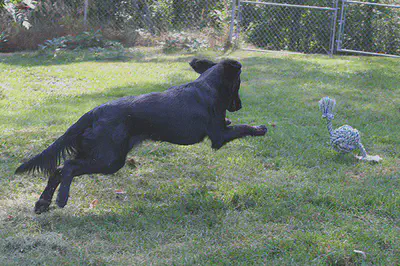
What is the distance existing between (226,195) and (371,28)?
935 centimetres

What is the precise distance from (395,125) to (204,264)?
4470 millimetres

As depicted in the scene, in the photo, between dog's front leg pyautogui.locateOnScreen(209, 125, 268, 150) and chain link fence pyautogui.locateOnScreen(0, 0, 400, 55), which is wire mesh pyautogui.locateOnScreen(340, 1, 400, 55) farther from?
dog's front leg pyautogui.locateOnScreen(209, 125, 268, 150)

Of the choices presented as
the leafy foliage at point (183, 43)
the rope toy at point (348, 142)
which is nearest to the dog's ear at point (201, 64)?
the rope toy at point (348, 142)

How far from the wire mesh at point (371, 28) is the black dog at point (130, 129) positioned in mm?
8297

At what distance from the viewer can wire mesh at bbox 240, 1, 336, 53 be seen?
483 inches

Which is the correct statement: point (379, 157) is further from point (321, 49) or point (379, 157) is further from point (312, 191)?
point (321, 49)

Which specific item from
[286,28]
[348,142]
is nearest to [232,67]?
[348,142]

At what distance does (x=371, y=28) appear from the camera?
11.9 metres

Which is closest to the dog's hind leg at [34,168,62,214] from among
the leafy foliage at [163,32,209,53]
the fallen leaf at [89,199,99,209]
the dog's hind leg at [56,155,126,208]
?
the dog's hind leg at [56,155,126,208]

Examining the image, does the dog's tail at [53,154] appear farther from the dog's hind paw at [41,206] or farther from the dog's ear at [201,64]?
the dog's ear at [201,64]

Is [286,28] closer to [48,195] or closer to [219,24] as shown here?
[219,24]

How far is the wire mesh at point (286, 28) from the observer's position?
12258 millimetres

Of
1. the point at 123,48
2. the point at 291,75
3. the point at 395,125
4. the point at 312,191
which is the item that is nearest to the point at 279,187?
the point at 312,191

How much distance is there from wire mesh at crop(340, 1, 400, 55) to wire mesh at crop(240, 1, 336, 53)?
501 millimetres
